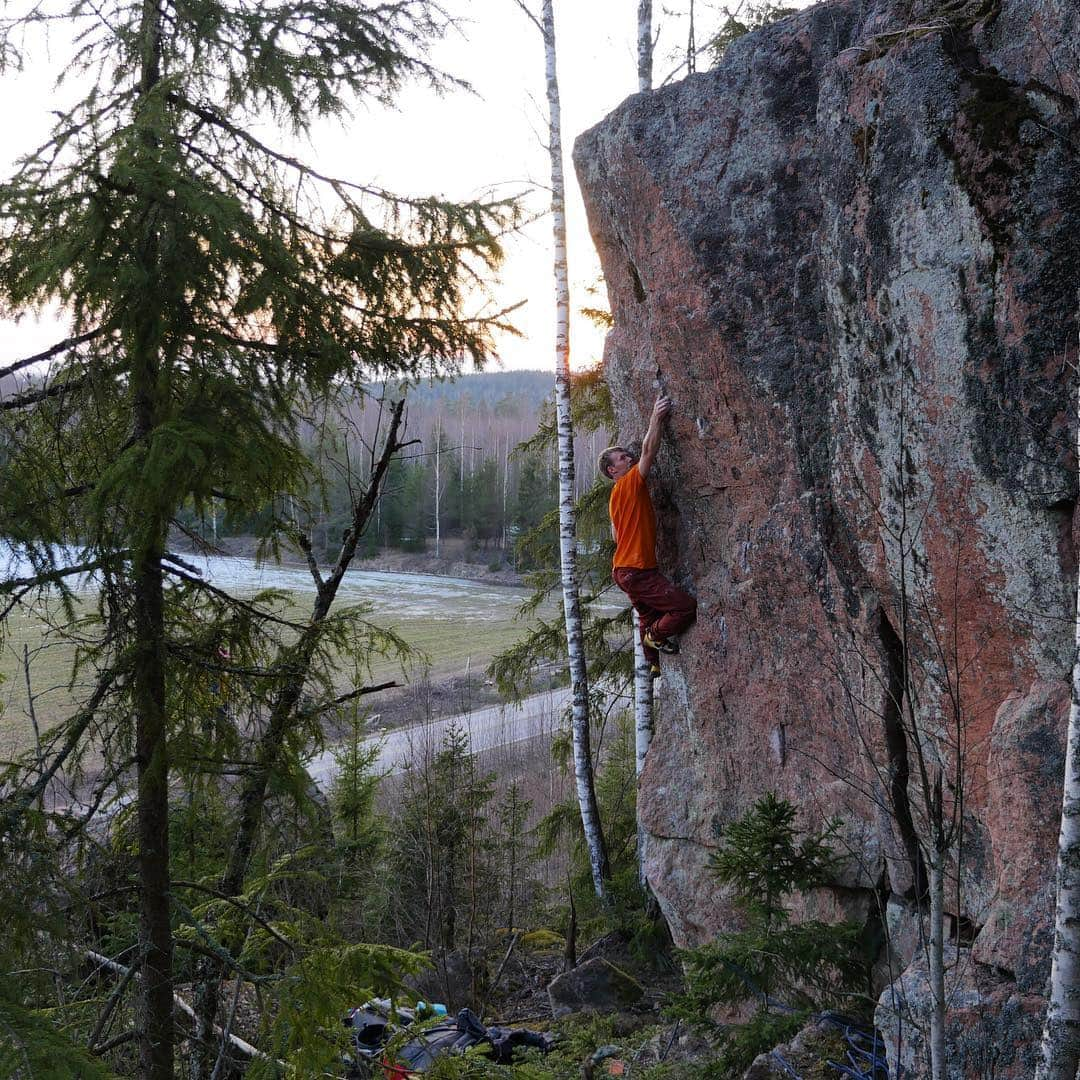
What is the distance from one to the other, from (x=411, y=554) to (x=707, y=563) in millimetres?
34364

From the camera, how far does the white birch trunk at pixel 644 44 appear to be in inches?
414

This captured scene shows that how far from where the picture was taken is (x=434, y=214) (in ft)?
17.9

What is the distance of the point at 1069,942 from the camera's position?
360cm

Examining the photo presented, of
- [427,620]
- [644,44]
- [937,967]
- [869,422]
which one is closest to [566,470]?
[644,44]

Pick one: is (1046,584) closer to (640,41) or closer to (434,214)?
(434,214)

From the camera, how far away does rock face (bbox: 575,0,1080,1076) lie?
4.75 m

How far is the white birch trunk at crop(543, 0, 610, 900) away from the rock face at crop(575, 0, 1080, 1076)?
210 cm

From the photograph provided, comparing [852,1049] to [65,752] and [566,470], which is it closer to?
[65,752]

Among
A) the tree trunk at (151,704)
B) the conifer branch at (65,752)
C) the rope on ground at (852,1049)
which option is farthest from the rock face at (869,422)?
the conifer branch at (65,752)

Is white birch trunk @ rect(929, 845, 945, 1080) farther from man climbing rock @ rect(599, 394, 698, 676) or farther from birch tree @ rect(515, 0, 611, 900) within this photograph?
birch tree @ rect(515, 0, 611, 900)

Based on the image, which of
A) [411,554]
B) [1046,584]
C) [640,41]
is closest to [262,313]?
[1046,584]

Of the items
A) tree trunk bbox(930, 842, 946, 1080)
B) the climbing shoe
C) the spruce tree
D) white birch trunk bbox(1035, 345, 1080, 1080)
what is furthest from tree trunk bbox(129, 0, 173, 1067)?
the climbing shoe

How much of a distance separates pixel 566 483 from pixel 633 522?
2899mm

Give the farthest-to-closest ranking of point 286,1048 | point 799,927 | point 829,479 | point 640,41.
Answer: point 640,41
point 829,479
point 799,927
point 286,1048
